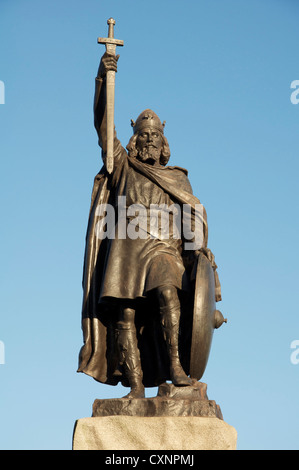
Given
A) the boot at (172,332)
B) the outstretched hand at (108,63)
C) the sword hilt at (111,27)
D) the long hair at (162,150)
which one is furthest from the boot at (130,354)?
the sword hilt at (111,27)

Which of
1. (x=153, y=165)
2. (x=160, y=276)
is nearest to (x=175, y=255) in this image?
(x=160, y=276)

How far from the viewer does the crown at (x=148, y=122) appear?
12.2m

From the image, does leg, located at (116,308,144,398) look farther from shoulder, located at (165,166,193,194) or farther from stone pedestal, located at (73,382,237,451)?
shoulder, located at (165,166,193,194)

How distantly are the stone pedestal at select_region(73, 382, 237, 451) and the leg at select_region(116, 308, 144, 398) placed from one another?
49 centimetres

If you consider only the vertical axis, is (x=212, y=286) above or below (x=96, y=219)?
below

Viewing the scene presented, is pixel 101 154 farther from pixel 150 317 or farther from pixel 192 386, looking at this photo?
pixel 192 386

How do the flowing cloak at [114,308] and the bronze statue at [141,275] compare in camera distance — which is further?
the flowing cloak at [114,308]

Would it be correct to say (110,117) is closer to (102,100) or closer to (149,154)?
(102,100)

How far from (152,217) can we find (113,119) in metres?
1.37

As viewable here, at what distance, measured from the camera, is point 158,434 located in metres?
10.2

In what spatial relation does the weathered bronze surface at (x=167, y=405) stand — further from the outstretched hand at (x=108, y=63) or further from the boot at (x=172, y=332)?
the outstretched hand at (x=108, y=63)

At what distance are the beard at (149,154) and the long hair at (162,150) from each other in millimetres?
120

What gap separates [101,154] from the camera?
39.3 feet

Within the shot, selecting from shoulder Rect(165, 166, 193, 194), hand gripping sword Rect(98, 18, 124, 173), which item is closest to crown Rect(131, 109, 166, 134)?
shoulder Rect(165, 166, 193, 194)
